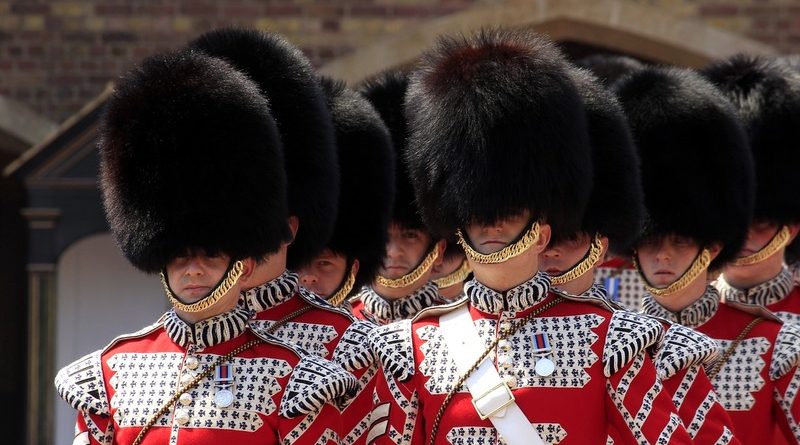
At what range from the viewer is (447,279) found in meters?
5.55

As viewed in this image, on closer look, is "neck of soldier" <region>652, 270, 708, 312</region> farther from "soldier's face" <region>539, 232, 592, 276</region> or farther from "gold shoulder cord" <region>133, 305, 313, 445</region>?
"gold shoulder cord" <region>133, 305, 313, 445</region>

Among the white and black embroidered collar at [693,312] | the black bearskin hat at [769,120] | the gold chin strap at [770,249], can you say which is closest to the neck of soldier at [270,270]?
the white and black embroidered collar at [693,312]

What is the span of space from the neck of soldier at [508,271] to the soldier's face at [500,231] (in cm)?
4

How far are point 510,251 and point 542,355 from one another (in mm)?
239

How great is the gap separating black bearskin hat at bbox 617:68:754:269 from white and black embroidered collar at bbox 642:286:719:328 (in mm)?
228

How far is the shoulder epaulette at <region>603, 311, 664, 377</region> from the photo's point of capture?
3.41 m

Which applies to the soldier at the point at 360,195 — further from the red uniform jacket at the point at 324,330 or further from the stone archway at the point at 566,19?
the stone archway at the point at 566,19

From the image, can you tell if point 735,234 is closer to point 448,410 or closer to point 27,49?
point 448,410

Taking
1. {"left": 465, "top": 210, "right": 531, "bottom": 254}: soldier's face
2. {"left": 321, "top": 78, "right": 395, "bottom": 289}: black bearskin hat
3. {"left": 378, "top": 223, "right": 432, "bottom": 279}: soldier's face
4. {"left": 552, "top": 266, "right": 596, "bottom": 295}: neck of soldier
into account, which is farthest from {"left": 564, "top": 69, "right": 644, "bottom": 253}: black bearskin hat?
{"left": 378, "top": 223, "right": 432, "bottom": 279}: soldier's face

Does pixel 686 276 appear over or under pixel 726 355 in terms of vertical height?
over

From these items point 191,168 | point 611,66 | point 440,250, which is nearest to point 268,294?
point 191,168

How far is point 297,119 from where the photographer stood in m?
4.33

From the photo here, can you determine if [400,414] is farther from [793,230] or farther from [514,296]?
[793,230]

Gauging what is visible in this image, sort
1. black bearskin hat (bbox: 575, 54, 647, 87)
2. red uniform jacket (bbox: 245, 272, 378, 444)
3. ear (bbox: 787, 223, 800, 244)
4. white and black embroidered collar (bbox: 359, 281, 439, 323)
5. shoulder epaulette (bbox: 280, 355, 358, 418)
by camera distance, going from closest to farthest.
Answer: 1. shoulder epaulette (bbox: 280, 355, 358, 418)
2. red uniform jacket (bbox: 245, 272, 378, 444)
3. white and black embroidered collar (bbox: 359, 281, 439, 323)
4. ear (bbox: 787, 223, 800, 244)
5. black bearskin hat (bbox: 575, 54, 647, 87)
